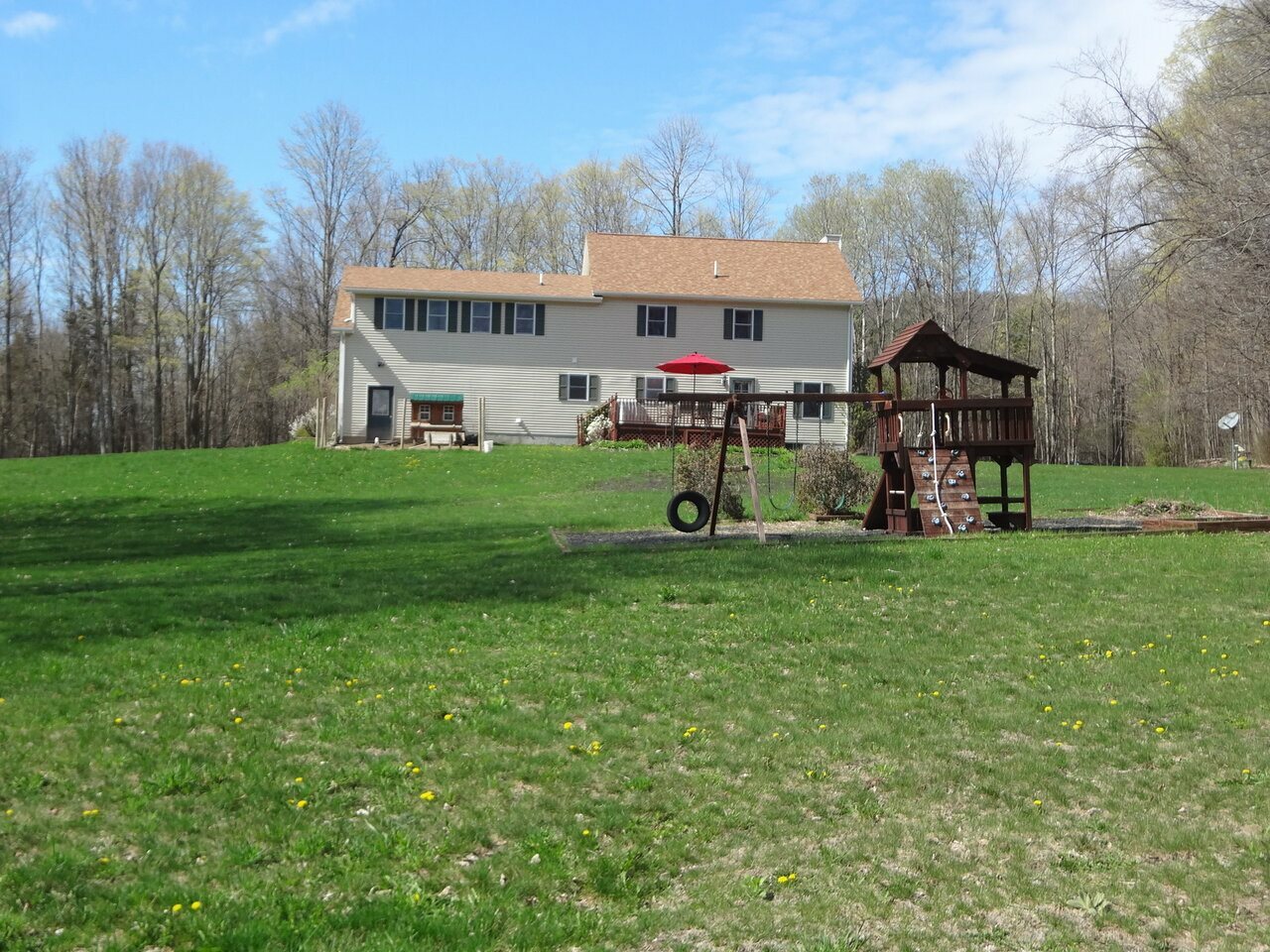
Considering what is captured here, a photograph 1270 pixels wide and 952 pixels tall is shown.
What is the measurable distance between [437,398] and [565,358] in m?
4.47

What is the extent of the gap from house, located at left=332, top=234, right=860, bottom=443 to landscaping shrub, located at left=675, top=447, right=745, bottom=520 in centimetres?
1750

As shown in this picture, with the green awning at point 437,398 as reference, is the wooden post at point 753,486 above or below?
below

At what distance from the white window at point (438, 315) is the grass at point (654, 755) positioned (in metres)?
25.5

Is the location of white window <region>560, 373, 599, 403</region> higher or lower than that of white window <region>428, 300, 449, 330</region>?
lower

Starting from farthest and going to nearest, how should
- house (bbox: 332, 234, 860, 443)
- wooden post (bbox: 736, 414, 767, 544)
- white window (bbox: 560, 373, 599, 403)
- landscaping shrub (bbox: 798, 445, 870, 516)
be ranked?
1. white window (bbox: 560, 373, 599, 403)
2. house (bbox: 332, 234, 860, 443)
3. landscaping shrub (bbox: 798, 445, 870, 516)
4. wooden post (bbox: 736, 414, 767, 544)

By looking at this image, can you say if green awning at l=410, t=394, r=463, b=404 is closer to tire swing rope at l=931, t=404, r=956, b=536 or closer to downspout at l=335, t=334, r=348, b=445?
downspout at l=335, t=334, r=348, b=445

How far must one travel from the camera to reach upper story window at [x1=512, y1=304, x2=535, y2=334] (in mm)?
37562

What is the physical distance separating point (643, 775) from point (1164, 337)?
45684 mm

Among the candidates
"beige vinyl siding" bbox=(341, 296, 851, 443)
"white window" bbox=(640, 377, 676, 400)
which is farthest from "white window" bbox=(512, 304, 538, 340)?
"white window" bbox=(640, 377, 676, 400)

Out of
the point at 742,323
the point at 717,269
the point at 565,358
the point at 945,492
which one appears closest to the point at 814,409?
the point at 742,323

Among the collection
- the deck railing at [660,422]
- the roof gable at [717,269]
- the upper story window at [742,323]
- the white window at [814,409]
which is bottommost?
the deck railing at [660,422]

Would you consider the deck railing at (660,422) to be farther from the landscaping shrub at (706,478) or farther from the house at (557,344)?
the landscaping shrub at (706,478)

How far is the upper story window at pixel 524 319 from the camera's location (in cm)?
3756

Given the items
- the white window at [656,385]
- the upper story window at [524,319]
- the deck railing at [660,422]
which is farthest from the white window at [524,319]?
the deck railing at [660,422]
